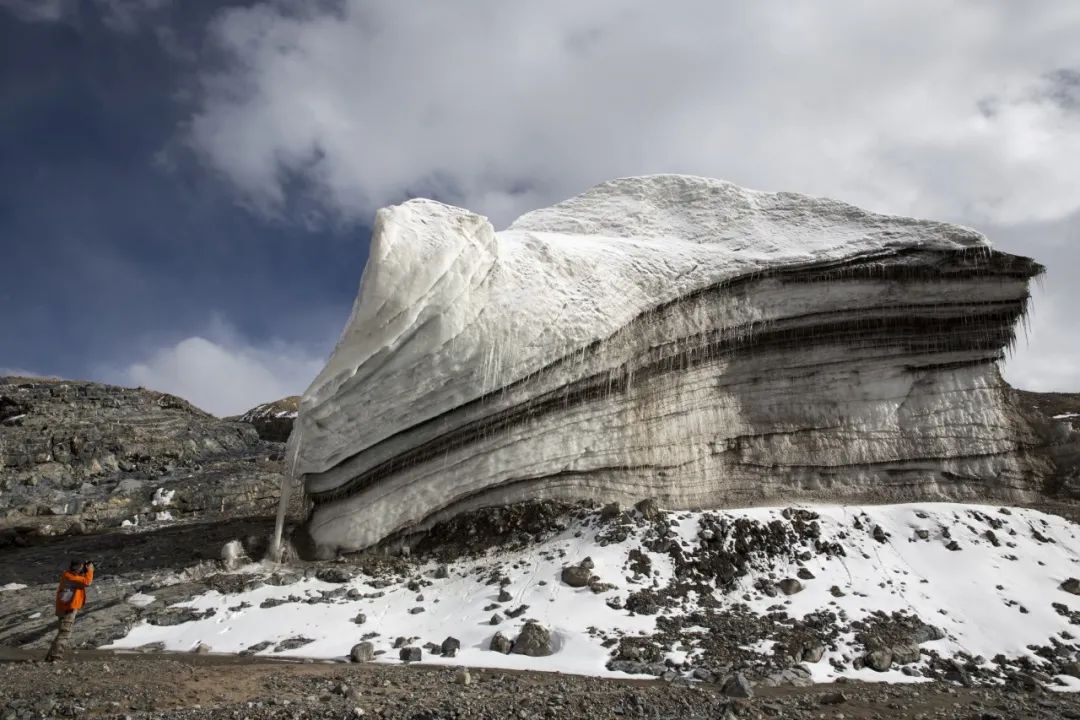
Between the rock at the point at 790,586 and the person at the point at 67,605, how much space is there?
8.88 meters

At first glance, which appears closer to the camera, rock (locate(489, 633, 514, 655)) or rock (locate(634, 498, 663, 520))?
rock (locate(489, 633, 514, 655))

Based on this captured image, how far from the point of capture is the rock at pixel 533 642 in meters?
7.53

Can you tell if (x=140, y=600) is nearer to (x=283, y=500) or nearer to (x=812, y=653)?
(x=283, y=500)

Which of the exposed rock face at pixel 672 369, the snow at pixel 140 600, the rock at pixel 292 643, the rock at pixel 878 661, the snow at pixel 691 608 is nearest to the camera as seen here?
the rock at pixel 878 661

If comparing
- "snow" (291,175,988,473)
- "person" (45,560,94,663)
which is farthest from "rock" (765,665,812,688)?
"person" (45,560,94,663)

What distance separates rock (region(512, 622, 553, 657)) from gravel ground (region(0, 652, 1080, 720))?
69 cm

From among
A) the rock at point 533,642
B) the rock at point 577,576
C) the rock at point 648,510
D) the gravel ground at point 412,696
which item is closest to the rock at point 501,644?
the rock at point 533,642

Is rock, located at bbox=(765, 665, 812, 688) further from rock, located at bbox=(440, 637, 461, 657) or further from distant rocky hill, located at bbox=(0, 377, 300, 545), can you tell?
distant rocky hill, located at bbox=(0, 377, 300, 545)

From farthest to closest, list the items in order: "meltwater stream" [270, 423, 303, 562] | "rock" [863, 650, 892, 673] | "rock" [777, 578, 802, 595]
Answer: "meltwater stream" [270, 423, 303, 562] → "rock" [777, 578, 802, 595] → "rock" [863, 650, 892, 673]

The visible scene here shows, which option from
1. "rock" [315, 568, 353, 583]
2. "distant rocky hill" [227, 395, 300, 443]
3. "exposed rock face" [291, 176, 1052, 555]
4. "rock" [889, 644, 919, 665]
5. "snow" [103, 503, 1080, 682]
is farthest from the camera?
"distant rocky hill" [227, 395, 300, 443]

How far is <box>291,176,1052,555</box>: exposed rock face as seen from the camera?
1114 centimetres

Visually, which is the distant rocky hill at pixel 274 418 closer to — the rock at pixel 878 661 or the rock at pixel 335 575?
the rock at pixel 335 575

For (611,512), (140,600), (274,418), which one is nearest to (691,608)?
(611,512)

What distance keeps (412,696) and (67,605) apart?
4772mm
